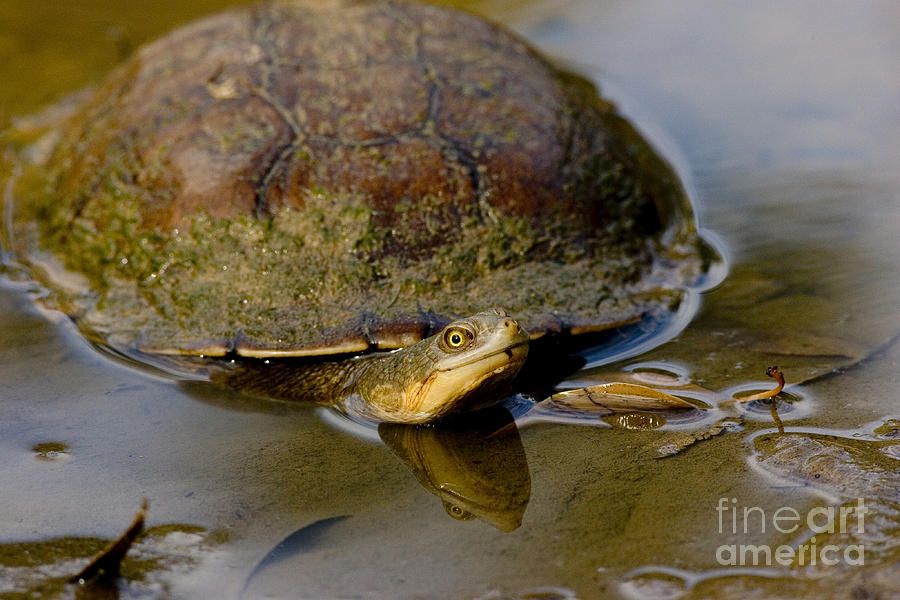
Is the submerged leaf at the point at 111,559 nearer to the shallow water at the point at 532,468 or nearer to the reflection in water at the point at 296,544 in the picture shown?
the shallow water at the point at 532,468

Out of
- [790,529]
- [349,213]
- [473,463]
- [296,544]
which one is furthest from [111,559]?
[790,529]

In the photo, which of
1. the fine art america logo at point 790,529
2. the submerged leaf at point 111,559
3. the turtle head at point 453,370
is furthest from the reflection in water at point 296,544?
the fine art america logo at point 790,529

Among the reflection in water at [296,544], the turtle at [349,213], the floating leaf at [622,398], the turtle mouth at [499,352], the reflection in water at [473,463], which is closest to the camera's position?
the reflection in water at [296,544]

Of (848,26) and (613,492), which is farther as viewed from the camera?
(848,26)

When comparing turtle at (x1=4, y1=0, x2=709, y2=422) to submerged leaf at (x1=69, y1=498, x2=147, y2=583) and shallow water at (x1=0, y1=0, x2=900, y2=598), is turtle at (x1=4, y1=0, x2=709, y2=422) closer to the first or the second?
shallow water at (x1=0, y1=0, x2=900, y2=598)

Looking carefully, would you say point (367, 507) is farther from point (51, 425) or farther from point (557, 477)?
point (51, 425)

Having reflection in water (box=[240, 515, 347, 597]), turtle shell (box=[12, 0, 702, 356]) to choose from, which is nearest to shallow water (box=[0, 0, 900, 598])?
reflection in water (box=[240, 515, 347, 597])

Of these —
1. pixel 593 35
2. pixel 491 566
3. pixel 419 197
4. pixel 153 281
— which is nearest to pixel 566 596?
pixel 491 566
